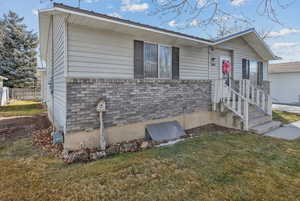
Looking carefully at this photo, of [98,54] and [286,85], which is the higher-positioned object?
[98,54]

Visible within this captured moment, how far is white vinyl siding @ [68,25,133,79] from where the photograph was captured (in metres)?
4.23

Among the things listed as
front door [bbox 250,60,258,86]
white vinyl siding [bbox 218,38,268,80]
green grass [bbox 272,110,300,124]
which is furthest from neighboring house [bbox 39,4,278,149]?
front door [bbox 250,60,258,86]

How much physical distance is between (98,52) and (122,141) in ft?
8.83

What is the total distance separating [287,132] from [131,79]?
248 inches

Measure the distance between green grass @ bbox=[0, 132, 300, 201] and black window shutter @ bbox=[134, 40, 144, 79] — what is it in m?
2.45

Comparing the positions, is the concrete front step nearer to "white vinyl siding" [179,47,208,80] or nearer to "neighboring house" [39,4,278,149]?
"neighboring house" [39,4,278,149]

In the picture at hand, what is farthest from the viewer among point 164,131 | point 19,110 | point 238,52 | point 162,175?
point 19,110

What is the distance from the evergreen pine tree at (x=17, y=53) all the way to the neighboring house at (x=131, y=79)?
58.3 ft

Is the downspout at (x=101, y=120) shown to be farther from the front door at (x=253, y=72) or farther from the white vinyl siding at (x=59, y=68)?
the front door at (x=253, y=72)

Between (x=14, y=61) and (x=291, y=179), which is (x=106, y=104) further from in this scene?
(x=14, y=61)

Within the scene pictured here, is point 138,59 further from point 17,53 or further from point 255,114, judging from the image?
point 17,53

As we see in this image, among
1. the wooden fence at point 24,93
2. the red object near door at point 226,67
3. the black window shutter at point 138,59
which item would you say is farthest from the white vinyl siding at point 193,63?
the wooden fence at point 24,93

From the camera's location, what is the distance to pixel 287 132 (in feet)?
20.9

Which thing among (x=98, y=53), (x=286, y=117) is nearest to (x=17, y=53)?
(x=98, y=53)
